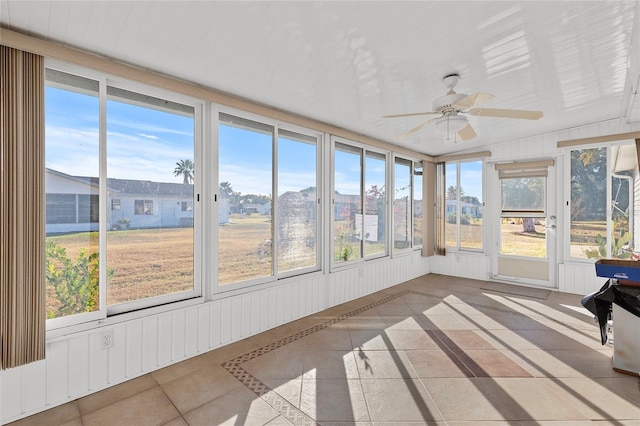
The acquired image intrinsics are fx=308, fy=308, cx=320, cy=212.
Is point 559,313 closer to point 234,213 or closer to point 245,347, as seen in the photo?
point 245,347

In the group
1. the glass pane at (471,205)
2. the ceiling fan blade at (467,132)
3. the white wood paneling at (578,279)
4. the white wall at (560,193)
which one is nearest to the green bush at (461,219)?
the glass pane at (471,205)

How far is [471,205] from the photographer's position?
6.12 meters

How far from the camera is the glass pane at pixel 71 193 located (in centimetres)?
220

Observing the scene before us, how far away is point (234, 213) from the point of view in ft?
10.7

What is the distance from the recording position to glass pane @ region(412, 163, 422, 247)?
621cm

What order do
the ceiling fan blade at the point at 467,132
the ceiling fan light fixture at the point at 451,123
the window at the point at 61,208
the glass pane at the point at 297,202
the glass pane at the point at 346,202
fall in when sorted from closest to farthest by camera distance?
the window at the point at 61,208
the ceiling fan light fixture at the point at 451,123
the ceiling fan blade at the point at 467,132
the glass pane at the point at 297,202
the glass pane at the point at 346,202

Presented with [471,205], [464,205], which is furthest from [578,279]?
[464,205]

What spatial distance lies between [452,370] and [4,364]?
318 centimetres

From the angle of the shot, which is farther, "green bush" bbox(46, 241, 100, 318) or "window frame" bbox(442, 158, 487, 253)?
"window frame" bbox(442, 158, 487, 253)

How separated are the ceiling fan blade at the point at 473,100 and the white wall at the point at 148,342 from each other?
2589 millimetres

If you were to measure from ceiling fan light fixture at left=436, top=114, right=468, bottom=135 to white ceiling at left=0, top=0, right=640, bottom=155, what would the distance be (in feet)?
1.22

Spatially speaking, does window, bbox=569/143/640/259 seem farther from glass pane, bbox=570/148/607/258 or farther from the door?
the door

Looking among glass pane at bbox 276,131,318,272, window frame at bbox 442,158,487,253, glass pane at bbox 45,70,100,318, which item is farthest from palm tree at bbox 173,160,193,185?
window frame at bbox 442,158,487,253

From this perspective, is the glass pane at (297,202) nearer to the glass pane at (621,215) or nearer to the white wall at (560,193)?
the white wall at (560,193)
